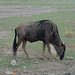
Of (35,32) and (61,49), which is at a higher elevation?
(35,32)

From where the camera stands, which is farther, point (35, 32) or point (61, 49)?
point (61, 49)

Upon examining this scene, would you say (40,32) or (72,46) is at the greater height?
(40,32)

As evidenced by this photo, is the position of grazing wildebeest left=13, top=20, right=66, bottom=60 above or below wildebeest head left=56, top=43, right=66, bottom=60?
above


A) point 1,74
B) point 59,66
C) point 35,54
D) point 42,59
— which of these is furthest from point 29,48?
point 1,74

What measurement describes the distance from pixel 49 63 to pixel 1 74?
220 centimetres

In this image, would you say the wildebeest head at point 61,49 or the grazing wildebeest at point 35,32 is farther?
the wildebeest head at point 61,49

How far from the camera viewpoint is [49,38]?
357 inches

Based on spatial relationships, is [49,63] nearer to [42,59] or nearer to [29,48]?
[42,59]

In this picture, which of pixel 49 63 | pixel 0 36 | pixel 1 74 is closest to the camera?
pixel 1 74

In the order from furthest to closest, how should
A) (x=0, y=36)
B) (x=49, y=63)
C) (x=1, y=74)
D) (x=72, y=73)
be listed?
(x=0, y=36) < (x=49, y=63) < (x=72, y=73) < (x=1, y=74)

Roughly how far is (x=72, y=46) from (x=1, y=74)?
17.3 feet

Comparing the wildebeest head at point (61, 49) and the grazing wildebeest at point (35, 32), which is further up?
the grazing wildebeest at point (35, 32)

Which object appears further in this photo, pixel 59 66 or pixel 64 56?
pixel 64 56

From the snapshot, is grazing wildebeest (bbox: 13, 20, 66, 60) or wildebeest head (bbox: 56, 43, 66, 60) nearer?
grazing wildebeest (bbox: 13, 20, 66, 60)
